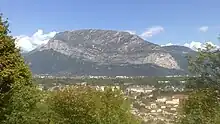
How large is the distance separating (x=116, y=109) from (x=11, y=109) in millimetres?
24439

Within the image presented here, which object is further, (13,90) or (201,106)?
(201,106)

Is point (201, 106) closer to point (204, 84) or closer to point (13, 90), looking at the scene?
point (204, 84)

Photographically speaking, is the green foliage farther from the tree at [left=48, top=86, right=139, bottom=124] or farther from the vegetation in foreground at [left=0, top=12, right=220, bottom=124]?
the tree at [left=48, top=86, right=139, bottom=124]

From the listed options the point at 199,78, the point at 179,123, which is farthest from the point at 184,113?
the point at 199,78

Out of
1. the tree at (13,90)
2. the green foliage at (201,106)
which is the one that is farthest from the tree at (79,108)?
the tree at (13,90)

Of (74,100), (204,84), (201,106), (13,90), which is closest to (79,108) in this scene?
(74,100)

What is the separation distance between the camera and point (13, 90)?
31.4 metres

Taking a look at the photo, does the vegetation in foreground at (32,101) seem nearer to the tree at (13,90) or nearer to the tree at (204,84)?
the tree at (13,90)

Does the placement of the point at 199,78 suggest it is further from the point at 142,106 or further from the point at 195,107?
the point at 142,106

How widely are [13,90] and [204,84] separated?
28399 millimetres

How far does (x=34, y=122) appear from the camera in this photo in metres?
31.9

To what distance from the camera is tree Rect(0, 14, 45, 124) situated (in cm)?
3044

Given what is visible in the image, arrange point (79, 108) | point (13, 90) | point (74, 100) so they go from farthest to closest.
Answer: point (74, 100), point (79, 108), point (13, 90)

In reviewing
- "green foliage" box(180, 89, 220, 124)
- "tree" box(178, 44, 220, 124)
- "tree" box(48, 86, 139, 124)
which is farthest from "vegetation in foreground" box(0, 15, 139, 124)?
"tree" box(178, 44, 220, 124)
